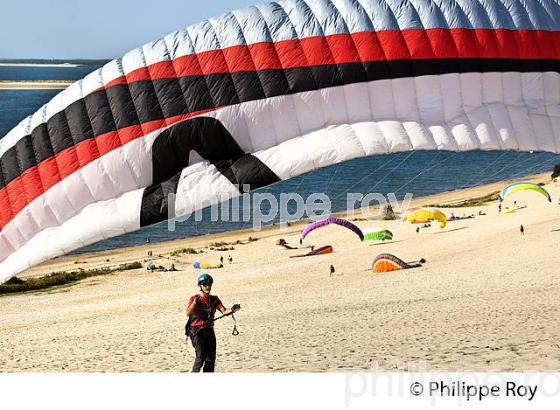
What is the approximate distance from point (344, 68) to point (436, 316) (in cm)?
497

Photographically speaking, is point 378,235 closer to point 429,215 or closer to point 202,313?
point 429,215

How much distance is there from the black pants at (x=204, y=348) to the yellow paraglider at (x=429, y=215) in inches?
481

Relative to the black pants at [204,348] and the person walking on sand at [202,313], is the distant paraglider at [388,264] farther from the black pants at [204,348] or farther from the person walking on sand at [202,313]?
the person walking on sand at [202,313]

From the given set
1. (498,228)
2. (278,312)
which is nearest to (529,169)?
(498,228)

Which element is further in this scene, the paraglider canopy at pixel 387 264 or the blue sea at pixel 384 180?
the blue sea at pixel 384 180

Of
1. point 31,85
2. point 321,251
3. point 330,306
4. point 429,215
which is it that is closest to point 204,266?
point 321,251

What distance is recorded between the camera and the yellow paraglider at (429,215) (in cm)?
1644

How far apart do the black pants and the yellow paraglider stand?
12.2 m

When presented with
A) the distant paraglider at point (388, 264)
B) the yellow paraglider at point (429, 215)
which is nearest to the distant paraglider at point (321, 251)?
the distant paraglider at point (388, 264)

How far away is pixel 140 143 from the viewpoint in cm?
495

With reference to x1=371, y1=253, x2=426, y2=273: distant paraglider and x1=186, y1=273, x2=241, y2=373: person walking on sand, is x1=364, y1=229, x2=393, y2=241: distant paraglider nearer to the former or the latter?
x1=371, y1=253, x2=426, y2=273: distant paraglider

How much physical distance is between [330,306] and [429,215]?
242 inches

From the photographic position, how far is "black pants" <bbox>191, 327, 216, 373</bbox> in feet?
14.7

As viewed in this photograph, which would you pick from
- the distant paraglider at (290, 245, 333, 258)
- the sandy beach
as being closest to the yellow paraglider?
the sandy beach
